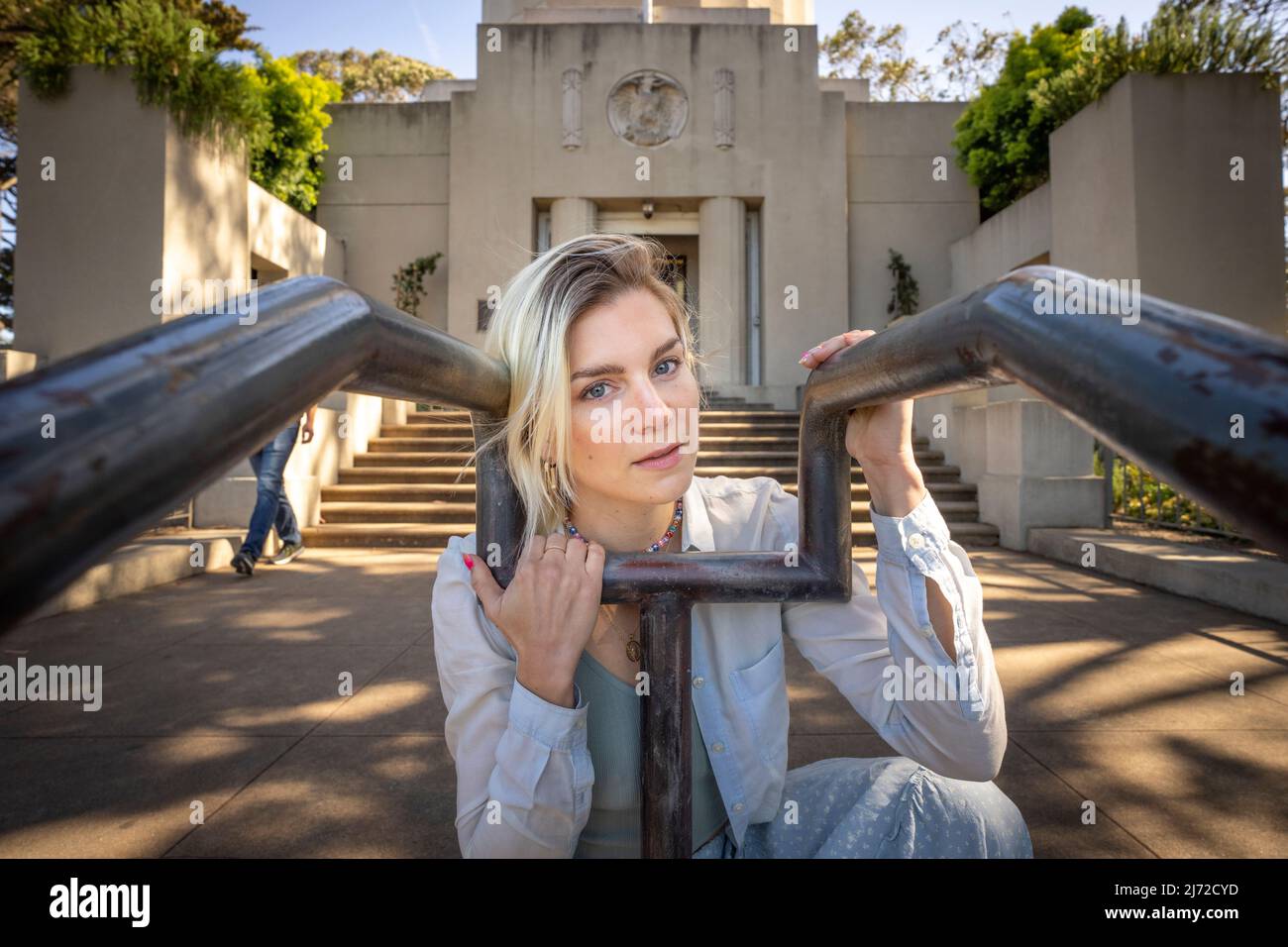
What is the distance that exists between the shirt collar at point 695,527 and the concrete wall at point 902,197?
14.5 meters

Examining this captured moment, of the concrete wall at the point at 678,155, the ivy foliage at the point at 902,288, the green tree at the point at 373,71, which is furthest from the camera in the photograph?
the green tree at the point at 373,71

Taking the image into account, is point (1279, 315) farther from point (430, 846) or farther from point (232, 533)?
point (232, 533)

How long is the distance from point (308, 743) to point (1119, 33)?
1279 cm

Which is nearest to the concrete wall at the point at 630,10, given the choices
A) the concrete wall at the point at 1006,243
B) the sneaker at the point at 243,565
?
the concrete wall at the point at 1006,243

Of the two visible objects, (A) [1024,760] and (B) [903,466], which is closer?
(B) [903,466]

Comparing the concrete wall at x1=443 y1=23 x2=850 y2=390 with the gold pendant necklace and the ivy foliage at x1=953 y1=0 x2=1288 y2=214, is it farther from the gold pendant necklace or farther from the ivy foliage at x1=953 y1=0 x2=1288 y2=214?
the gold pendant necklace

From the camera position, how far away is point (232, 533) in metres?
6.76

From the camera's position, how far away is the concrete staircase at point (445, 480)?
7.43 metres

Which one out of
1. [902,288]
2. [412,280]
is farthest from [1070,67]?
[412,280]

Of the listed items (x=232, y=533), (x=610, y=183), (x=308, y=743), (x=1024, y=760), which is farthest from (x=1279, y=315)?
(x=232, y=533)

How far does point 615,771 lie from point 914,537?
657mm

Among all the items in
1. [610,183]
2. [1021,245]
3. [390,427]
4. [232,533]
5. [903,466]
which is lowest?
[232,533]

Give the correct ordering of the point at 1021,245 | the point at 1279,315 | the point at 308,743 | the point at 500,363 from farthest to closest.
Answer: the point at 1021,245, the point at 1279,315, the point at 308,743, the point at 500,363

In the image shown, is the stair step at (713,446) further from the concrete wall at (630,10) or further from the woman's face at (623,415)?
the concrete wall at (630,10)
